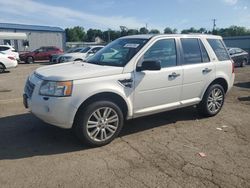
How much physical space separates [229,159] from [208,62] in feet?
8.33

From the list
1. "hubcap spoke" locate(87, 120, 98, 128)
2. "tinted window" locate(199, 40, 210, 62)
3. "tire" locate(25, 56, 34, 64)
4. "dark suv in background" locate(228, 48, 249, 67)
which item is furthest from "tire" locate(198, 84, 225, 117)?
"tire" locate(25, 56, 34, 64)

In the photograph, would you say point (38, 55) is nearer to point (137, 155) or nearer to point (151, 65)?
point (151, 65)

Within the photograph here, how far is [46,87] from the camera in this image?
4566 mm

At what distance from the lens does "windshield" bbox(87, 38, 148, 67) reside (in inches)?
207

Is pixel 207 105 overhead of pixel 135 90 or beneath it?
beneath

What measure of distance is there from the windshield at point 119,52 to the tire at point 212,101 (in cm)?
202

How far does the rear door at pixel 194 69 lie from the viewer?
5.86m

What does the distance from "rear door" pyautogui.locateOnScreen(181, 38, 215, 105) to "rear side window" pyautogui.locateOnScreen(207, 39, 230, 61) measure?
333 mm

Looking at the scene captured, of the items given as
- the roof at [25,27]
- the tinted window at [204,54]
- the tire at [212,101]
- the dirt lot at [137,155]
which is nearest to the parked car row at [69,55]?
the dirt lot at [137,155]

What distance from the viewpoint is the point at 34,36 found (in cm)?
4466

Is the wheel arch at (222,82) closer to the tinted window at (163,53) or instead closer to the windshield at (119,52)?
the tinted window at (163,53)

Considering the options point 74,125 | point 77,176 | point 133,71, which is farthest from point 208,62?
point 77,176

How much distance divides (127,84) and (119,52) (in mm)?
890

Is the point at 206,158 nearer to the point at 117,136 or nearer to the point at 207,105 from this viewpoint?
the point at 117,136
